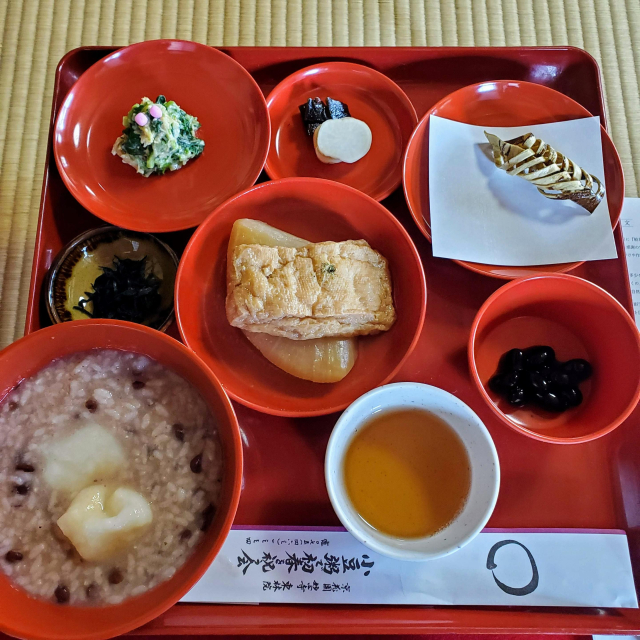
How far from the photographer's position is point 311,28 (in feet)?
7.47

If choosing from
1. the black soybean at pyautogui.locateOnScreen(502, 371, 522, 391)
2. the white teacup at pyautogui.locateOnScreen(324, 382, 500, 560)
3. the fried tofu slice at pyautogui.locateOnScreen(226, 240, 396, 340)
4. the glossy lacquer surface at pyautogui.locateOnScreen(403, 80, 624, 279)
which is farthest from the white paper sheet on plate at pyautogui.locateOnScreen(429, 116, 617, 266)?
the white teacup at pyautogui.locateOnScreen(324, 382, 500, 560)

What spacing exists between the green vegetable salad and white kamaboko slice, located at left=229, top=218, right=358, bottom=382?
40 centimetres

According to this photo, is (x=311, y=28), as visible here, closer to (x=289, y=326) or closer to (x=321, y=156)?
(x=321, y=156)

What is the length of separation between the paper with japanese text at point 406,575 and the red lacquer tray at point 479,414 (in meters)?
0.04

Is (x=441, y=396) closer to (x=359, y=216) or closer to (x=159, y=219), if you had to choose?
(x=359, y=216)

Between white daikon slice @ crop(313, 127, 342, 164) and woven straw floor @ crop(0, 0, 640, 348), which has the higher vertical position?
woven straw floor @ crop(0, 0, 640, 348)

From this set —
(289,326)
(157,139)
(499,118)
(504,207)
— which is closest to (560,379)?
(504,207)

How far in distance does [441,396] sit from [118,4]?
2.31 m

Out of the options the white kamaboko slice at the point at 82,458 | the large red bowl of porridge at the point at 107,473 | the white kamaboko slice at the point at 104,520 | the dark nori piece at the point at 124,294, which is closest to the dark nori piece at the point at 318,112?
the dark nori piece at the point at 124,294

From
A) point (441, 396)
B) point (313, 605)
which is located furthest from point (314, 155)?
point (313, 605)

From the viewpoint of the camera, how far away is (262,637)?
4.82 feet

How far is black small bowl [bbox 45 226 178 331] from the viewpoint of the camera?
5.21ft

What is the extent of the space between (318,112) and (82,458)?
1389mm

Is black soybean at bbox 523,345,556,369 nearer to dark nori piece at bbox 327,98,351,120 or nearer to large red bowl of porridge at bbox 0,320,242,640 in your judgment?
large red bowl of porridge at bbox 0,320,242,640
